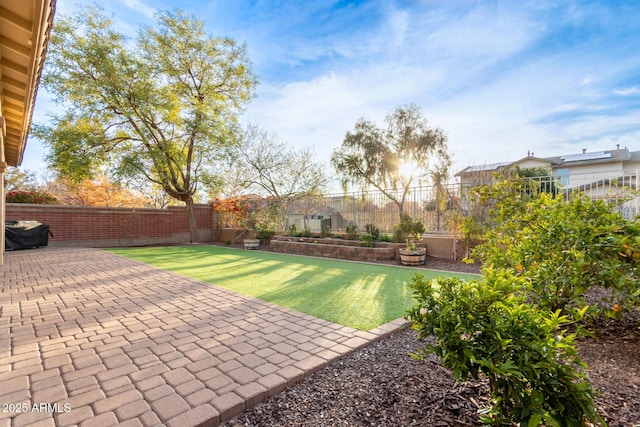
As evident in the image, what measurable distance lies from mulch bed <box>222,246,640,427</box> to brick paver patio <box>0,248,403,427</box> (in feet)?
0.53

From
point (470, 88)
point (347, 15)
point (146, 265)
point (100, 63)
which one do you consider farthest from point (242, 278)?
point (100, 63)

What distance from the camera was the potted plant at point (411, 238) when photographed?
23.1 ft

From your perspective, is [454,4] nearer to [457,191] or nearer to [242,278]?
[457,191]

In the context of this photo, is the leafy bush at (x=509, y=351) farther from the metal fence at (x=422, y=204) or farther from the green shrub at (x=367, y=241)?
the green shrub at (x=367, y=241)

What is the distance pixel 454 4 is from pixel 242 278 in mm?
6921

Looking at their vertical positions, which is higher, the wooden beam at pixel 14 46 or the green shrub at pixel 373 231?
the wooden beam at pixel 14 46

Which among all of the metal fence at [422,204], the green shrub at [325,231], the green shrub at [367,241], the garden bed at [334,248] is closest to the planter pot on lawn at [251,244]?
the garden bed at [334,248]

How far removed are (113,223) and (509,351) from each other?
48.6ft

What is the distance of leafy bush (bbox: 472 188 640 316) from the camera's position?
2131 mm

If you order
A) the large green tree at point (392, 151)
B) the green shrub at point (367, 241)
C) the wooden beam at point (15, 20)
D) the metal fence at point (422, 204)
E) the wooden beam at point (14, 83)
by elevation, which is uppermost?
the large green tree at point (392, 151)

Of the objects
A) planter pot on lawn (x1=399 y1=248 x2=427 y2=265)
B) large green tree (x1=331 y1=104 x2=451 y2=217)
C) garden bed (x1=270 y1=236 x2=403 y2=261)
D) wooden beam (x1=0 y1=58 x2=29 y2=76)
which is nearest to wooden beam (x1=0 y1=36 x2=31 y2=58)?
wooden beam (x1=0 y1=58 x2=29 y2=76)

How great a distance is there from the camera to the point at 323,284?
5086 mm

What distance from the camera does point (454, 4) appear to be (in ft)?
18.6

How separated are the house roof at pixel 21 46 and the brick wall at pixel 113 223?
6.66 metres
